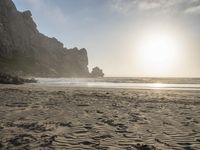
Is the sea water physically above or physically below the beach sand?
above

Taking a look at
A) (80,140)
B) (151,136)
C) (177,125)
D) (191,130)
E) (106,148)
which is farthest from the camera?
(177,125)

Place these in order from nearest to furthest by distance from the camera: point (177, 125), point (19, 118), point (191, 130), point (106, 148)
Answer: point (106, 148), point (191, 130), point (177, 125), point (19, 118)

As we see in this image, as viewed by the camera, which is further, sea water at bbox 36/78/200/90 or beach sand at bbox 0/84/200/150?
sea water at bbox 36/78/200/90

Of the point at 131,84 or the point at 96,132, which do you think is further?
the point at 131,84

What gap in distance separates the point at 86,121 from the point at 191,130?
14.1 feet

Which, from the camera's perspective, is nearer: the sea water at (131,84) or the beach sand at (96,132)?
the beach sand at (96,132)

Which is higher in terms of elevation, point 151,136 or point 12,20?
point 12,20

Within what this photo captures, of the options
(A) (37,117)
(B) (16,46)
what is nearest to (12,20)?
(B) (16,46)

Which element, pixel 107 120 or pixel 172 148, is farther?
pixel 107 120

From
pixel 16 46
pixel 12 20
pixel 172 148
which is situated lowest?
pixel 172 148

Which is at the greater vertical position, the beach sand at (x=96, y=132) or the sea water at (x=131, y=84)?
the sea water at (x=131, y=84)

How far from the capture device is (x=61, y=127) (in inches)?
390

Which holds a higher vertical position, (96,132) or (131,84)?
(131,84)

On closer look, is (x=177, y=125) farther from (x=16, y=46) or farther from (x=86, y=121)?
(x=16, y=46)
